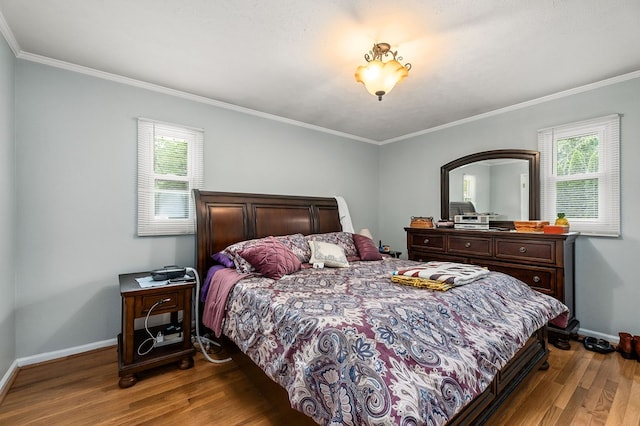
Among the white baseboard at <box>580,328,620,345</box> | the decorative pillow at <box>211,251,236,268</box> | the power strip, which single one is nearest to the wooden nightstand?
the power strip

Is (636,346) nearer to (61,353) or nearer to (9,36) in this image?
(61,353)

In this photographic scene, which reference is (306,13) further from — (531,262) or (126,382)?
(531,262)

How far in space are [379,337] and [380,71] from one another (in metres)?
1.78

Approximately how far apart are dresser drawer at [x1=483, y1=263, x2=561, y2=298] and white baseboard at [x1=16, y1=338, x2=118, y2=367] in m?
4.08

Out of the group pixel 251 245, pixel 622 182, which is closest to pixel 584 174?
pixel 622 182

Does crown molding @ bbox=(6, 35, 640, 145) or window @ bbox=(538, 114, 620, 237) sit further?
window @ bbox=(538, 114, 620, 237)

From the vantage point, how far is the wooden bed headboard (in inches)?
116

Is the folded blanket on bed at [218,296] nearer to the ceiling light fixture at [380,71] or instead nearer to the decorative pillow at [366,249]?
the decorative pillow at [366,249]

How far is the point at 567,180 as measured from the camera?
3.09 m

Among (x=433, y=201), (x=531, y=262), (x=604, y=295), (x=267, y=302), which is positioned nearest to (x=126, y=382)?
(x=267, y=302)

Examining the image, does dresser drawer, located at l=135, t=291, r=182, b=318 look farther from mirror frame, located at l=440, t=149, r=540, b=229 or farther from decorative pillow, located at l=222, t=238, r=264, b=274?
mirror frame, located at l=440, t=149, r=540, b=229

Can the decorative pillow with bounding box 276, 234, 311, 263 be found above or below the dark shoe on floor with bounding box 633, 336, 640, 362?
above

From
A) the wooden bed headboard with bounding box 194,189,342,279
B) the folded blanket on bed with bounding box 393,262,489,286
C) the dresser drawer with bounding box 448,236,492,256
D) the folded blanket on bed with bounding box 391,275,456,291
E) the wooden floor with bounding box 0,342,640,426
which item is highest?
the wooden bed headboard with bounding box 194,189,342,279

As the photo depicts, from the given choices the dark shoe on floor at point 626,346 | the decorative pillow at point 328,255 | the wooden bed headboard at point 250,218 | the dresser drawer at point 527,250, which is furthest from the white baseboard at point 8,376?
the dark shoe on floor at point 626,346
